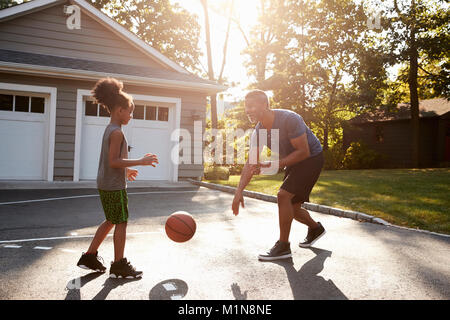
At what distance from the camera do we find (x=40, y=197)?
8703 mm

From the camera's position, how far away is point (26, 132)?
38.1 feet

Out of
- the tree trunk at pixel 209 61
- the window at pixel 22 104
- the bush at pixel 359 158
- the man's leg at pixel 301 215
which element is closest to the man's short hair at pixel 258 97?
the man's leg at pixel 301 215

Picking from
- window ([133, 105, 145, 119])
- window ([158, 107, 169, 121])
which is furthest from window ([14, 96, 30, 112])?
window ([158, 107, 169, 121])

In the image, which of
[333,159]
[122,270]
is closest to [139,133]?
[122,270]

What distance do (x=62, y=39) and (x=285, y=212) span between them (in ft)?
38.9

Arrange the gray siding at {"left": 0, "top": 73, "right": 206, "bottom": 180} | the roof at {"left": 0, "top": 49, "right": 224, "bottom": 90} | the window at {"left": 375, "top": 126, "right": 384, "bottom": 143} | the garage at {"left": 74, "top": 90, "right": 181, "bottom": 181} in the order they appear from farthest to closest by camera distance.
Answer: the window at {"left": 375, "top": 126, "right": 384, "bottom": 143} → the garage at {"left": 74, "top": 90, "right": 181, "bottom": 181} → the gray siding at {"left": 0, "top": 73, "right": 206, "bottom": 180} → the roof at {"left": 0, "top": 49, "right": 224, "bottom": 90}

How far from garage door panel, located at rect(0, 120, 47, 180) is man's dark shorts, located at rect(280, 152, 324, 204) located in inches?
389

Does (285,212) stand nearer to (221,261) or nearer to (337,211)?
(221,261)

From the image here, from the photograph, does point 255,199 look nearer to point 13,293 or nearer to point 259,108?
point 259,108

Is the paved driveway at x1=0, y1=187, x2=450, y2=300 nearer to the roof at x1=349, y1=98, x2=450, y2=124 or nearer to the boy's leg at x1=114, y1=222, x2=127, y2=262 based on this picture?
the boy's leg at x1=114, y1=222, x2=127, y2=262

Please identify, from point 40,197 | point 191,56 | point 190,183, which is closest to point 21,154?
point 40,197

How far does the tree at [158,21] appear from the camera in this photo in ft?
92.1

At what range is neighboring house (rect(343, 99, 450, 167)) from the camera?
81.4ft

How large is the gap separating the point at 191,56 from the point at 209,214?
24.6 meters
